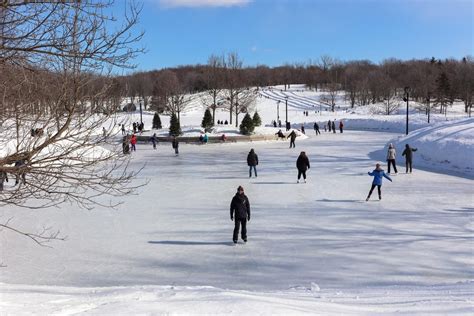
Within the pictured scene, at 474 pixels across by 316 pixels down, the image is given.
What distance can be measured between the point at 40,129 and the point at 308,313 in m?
3.29

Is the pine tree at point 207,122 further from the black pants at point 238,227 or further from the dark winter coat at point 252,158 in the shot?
the black pants at point 238,227

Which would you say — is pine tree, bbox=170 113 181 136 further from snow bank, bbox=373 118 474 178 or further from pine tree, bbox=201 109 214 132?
snow bank, bbox=373 118 474 178

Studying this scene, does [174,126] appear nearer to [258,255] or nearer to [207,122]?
[207,122]

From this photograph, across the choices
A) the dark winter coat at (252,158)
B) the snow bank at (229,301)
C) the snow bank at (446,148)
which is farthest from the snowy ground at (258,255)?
the snow bank at (446,148)

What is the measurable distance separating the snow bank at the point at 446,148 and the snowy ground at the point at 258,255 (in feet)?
14.3

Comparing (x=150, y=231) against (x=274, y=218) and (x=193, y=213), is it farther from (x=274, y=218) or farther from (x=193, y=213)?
(x=274, y=218)

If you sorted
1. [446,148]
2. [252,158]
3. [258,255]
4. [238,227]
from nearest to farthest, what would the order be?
[258,255]
[238,227]
[252,158]
[446,148]

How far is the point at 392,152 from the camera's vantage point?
17234mm

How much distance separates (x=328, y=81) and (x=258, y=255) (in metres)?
126

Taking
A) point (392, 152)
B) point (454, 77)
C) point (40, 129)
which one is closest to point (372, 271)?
point (40, 129)

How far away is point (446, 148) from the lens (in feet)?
66.1

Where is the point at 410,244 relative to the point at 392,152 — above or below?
below

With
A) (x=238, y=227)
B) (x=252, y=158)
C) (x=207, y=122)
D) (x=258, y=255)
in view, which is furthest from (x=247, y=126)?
(x=258, y=255)

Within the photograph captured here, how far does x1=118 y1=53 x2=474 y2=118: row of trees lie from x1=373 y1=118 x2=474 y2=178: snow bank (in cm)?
1359
